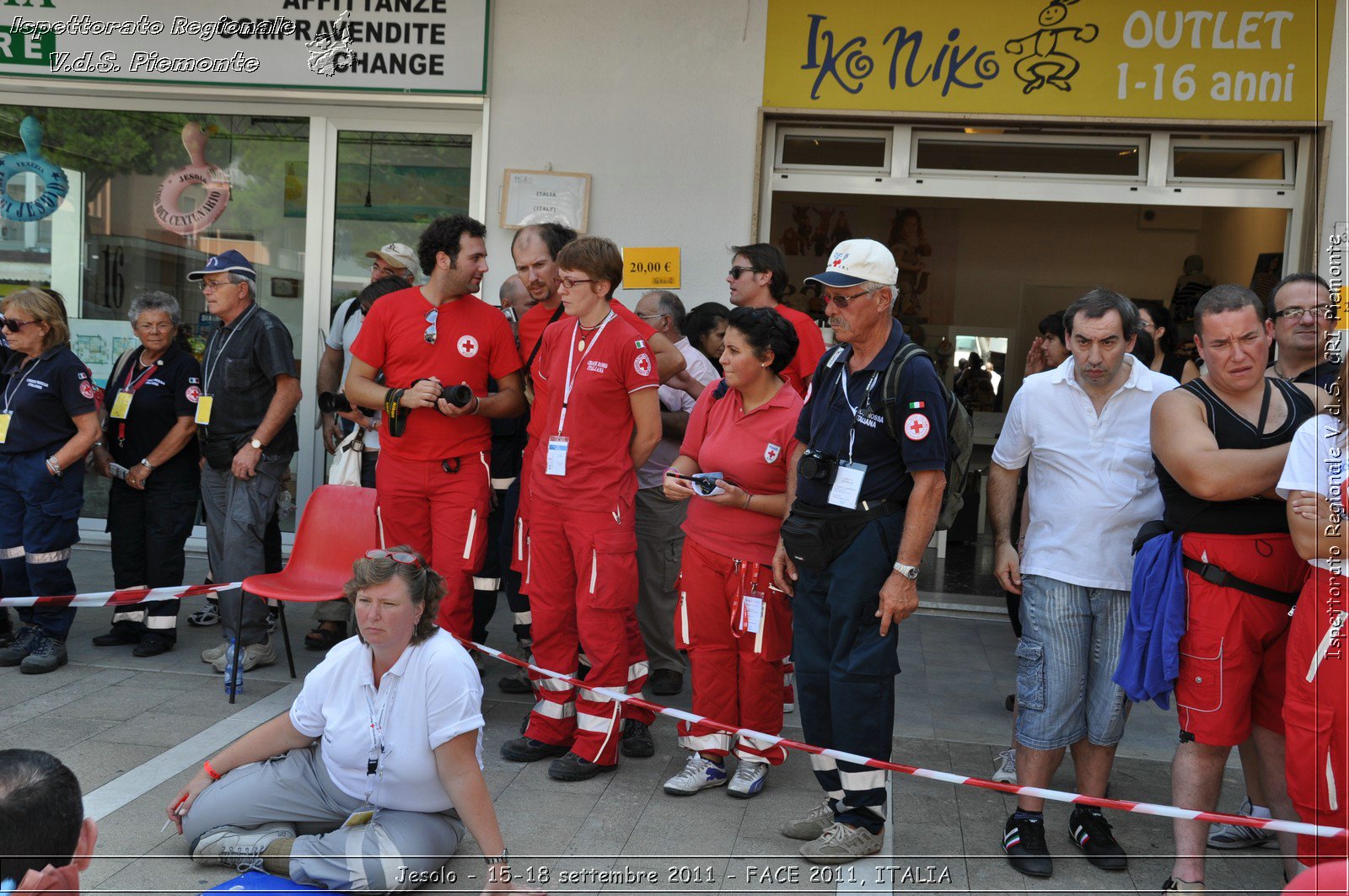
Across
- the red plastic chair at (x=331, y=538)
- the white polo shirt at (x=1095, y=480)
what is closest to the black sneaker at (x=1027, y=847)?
the white polo shirt at (x=1095, y=480)

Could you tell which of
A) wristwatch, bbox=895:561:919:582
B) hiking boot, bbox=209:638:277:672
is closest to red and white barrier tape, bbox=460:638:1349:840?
wristwatch, bbox=895:561:919:582

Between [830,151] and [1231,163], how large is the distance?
2423mm

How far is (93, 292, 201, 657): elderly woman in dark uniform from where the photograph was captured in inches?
228

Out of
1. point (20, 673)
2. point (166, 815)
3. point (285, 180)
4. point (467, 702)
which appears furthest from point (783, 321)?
point (285, 180)

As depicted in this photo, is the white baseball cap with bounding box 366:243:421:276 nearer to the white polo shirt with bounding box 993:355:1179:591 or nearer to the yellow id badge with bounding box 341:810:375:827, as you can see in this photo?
the yellow id badge with bounding box 341:810:375:827

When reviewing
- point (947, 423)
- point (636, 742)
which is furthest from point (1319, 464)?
point (636, 742)

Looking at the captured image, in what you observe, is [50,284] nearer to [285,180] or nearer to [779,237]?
[285,180]

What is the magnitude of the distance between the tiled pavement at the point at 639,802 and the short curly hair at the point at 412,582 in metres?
0.77

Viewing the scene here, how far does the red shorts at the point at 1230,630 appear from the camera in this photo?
11.0 feet

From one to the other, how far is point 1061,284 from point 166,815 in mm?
10709

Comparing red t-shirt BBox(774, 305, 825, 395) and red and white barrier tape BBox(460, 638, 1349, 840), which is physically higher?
red t-shirt BBox(774, 305, 825, 395)

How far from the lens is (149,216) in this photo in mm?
8148

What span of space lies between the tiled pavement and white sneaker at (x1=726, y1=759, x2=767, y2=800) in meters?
0.06

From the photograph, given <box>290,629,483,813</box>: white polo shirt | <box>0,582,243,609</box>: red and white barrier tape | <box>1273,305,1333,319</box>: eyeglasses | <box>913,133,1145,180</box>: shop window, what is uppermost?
<box>913,133,1145,180</box>: shop window
